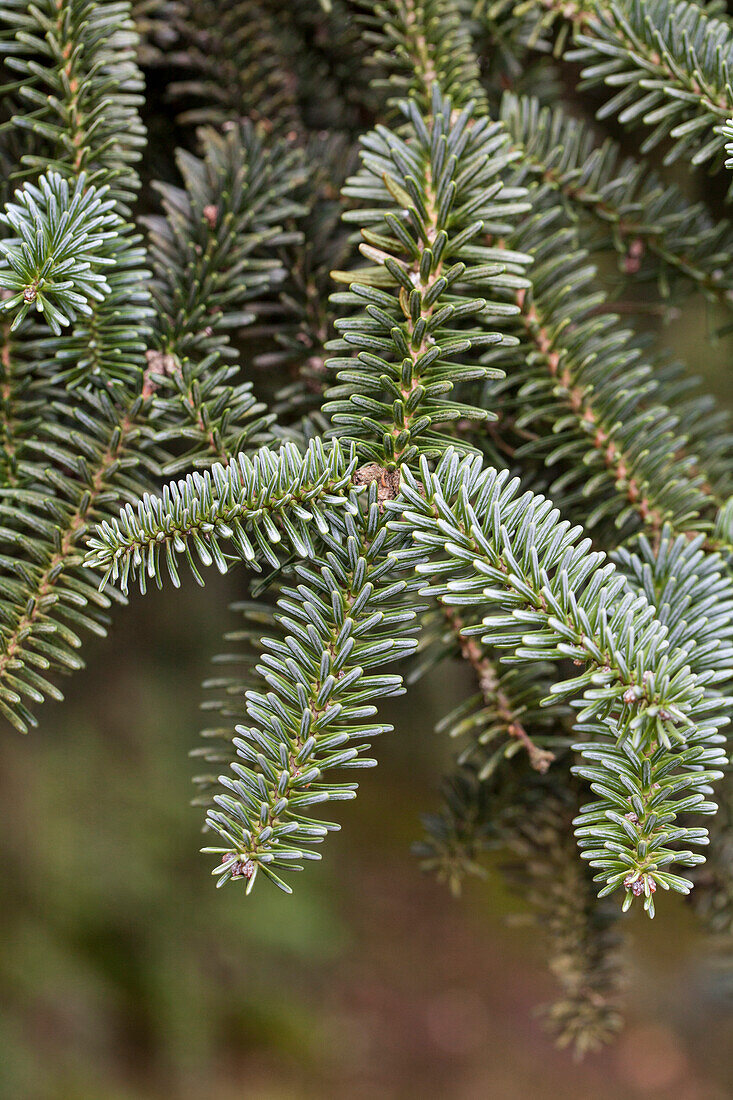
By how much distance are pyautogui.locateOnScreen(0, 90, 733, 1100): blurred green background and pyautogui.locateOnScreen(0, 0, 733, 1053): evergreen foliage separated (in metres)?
0.56

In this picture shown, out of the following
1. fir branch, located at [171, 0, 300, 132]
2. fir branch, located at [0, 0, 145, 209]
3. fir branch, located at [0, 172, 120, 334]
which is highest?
fir branch, located at [171, 0, 300, 132]

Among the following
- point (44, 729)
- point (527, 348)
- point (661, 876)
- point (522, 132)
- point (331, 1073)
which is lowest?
point (331, 1073)

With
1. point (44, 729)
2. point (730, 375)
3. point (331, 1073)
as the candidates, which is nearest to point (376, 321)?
point (730, 375)

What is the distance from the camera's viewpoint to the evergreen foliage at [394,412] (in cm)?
28

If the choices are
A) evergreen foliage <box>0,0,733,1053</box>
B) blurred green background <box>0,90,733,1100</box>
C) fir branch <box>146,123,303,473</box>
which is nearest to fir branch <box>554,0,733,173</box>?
evergreen foliage <box>0,0,733,1053</box>

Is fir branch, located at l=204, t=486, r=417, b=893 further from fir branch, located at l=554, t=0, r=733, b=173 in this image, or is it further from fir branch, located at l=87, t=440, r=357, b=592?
fir branch, located at l=554, t=0, r=733, b=173

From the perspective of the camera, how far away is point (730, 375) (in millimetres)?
750

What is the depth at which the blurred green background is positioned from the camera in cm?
113

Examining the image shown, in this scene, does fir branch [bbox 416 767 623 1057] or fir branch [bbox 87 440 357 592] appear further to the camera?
fir branch [bbox 416 767 623 1057]

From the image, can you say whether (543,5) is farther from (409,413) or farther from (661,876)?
(661,876)

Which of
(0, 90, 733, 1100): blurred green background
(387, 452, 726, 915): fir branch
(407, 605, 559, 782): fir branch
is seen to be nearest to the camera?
(387, 452, 726, 915): fir branch

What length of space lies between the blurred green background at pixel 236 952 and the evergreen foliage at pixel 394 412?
0.56m

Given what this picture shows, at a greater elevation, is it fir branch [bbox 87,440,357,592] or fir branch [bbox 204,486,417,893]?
fir branch [bbox 87,440,357,592]

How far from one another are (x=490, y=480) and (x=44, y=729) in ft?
3.53
